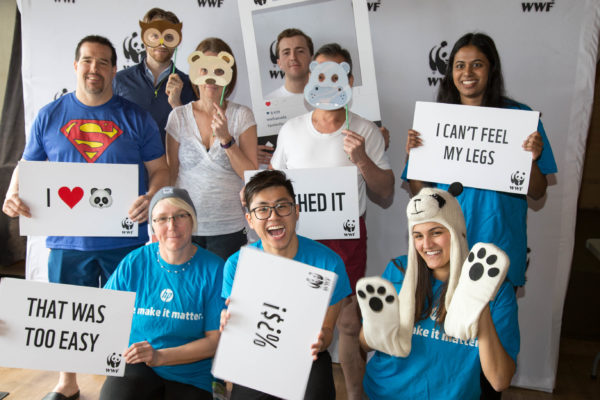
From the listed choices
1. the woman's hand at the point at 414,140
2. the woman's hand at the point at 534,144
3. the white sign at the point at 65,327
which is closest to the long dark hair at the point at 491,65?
the woman's hand at the point at 534,144

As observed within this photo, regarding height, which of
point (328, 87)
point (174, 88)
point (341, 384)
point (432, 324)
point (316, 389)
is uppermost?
point (174, 88)

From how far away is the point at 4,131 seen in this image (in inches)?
172

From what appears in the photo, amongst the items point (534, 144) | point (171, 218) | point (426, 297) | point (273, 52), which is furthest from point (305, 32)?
point (426, 297)

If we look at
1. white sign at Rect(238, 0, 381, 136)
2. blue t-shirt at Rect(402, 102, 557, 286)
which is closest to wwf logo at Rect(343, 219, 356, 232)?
blue t-shirt at Rect(402, 102, 557, 286)

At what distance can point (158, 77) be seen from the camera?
2.94m

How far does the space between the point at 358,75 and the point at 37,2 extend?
83.4 inches

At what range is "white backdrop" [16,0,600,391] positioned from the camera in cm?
287

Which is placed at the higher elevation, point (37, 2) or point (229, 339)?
point (37, 2)

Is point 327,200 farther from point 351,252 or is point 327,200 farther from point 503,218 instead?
point 503,218

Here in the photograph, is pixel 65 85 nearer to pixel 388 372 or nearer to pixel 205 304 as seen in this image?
pixel 205 304

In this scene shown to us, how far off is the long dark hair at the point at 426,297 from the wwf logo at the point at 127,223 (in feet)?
4.54

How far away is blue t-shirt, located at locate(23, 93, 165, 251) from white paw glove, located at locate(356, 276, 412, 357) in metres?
1.39

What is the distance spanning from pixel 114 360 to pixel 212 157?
1054 millimetres

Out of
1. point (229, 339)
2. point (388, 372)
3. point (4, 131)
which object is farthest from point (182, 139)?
point (4, 131)
